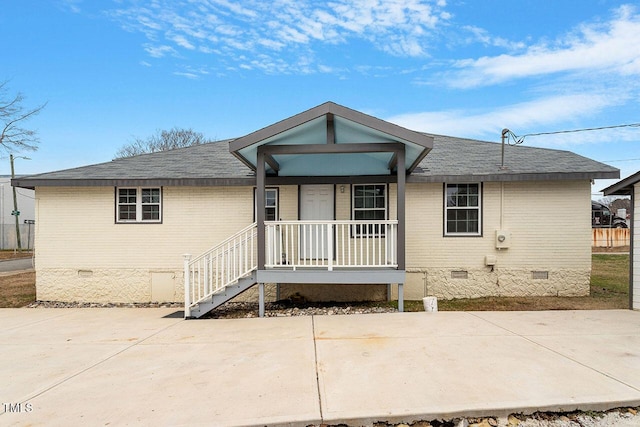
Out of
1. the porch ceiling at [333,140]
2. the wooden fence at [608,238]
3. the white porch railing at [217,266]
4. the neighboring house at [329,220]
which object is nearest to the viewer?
the porch ceiling at [333,140]

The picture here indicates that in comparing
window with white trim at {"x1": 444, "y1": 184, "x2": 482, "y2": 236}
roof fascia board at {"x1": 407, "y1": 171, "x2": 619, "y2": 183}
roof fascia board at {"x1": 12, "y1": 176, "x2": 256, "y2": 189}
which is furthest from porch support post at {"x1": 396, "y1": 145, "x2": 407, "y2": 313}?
roof fascia board at {"x1": 12, "y1": 176, "x2": 256, "y2": 189}

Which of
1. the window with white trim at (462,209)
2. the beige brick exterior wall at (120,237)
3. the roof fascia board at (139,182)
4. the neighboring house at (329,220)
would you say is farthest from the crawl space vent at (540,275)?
the roof fascia board at (139,182)

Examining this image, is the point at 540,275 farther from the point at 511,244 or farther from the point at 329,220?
the point at 329,220

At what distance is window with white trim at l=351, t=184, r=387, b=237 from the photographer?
927 cm

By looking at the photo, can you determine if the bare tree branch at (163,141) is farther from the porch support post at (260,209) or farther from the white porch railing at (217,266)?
the porch support post at (260,209)

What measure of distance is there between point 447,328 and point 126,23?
15.2 metres

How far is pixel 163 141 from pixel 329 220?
98.7 feet

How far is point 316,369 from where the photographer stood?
4.23m

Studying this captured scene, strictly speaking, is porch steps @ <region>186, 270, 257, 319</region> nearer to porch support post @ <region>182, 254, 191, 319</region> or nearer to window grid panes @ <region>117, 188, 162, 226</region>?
porch support post @ <region>182, 254, 191, 319</region>

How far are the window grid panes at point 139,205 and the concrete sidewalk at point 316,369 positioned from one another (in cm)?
331

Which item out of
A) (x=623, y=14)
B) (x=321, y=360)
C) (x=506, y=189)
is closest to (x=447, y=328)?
(x=321, y=360)

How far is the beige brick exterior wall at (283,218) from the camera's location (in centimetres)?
902

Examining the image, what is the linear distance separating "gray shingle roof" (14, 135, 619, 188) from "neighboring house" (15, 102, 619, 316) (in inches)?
1.7

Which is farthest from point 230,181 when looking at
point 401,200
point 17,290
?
point 17,290
